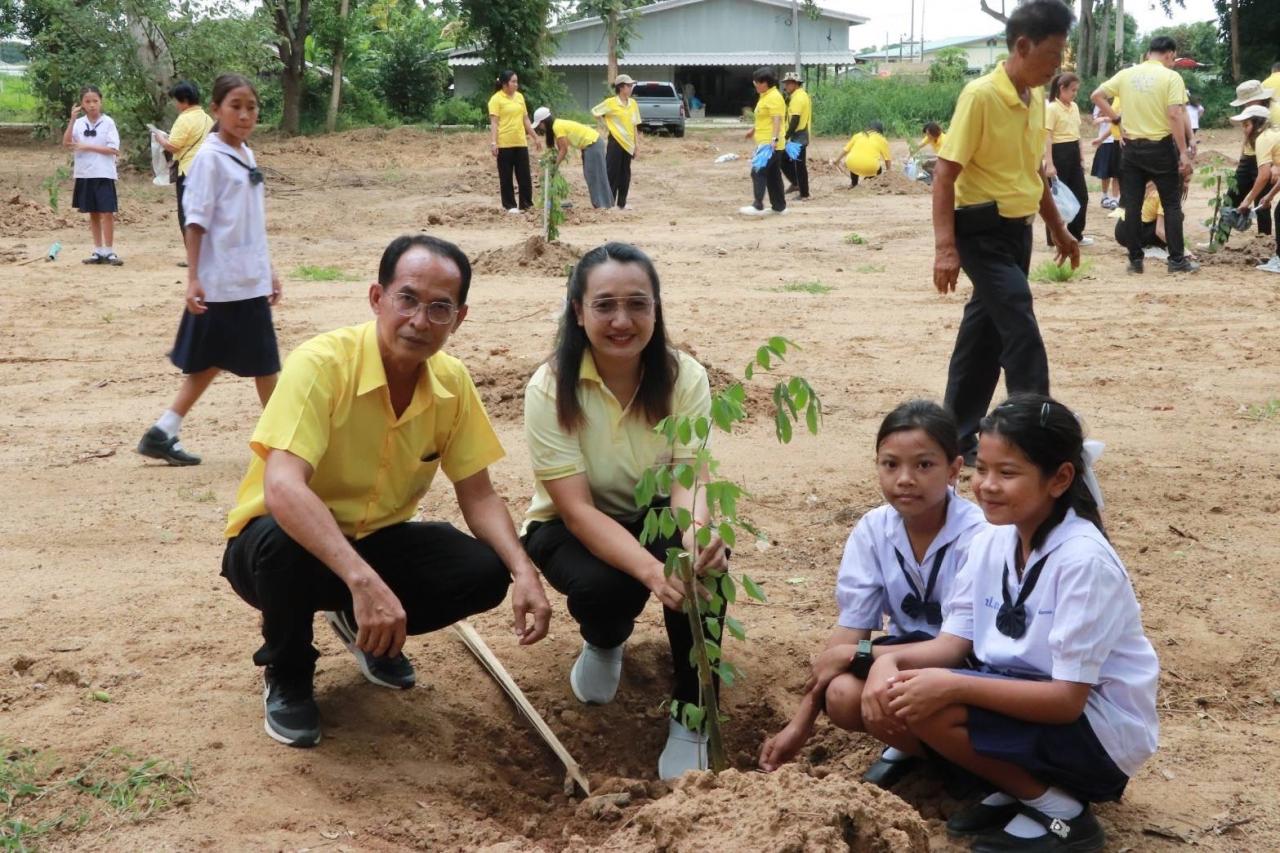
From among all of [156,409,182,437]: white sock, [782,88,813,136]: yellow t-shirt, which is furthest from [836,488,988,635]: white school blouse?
[782,88,813,136]: yellow t-shirt

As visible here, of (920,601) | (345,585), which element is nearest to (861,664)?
(920,601)

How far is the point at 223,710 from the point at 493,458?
980 millimetres

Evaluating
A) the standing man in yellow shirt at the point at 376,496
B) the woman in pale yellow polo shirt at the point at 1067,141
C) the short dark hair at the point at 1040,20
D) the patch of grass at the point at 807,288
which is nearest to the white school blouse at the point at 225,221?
the standing man in yellow shirt at the point at 376,496

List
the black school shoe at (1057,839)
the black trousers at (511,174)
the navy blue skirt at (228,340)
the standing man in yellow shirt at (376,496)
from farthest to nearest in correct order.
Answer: the black trousers at (511,174) → the navy blue skirt at (228,340) → the standing man in yellow shirt at (376,496) → the black school shoe at (1057,839)

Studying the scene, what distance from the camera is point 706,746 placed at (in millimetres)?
3672

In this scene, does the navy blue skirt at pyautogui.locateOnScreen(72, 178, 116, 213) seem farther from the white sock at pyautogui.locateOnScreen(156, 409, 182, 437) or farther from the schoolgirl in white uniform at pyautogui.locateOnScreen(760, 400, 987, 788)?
the schoolgirl in white uniform at pyautogui.locateOnScreen(760, 400, 987, 788)

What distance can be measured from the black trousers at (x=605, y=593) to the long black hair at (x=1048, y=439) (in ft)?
3.31

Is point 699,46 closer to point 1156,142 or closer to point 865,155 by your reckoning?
point 865,155

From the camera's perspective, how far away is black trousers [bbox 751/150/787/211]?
17.4 m

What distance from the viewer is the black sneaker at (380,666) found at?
12.6 feet

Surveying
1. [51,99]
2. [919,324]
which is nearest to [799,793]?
[919,324]

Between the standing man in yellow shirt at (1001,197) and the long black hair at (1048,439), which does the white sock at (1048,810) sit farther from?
the standing man in yellow shirt at (1001,197)

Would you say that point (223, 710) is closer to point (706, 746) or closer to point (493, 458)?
point (493, 458)

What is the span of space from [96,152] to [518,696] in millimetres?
10777
